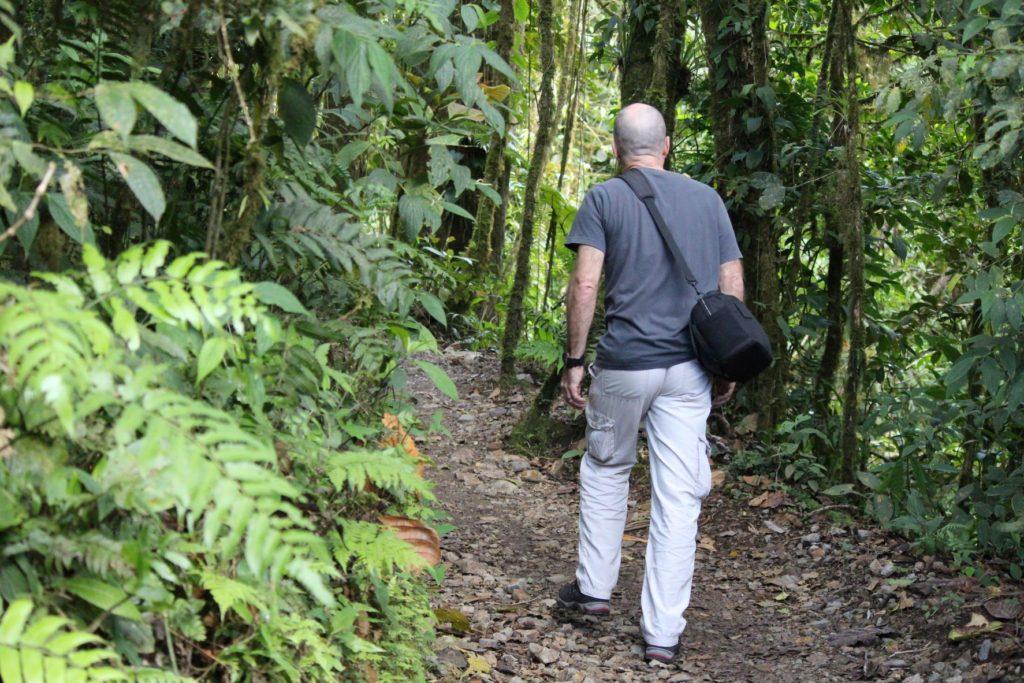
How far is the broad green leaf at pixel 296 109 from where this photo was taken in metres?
2.66

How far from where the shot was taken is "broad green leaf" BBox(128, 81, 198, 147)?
6.68ft

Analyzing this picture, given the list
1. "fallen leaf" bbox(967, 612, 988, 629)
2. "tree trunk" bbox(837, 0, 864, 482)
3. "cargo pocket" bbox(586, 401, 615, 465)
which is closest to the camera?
"fallen leaf" bbox(967, 612, 988, 629)

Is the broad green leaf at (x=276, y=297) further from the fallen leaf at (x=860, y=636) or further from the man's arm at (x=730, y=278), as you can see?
the fallen leaf at (x=860, y=636)

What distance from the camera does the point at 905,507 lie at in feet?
18.7

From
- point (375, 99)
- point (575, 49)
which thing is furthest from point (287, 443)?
point (575, 49)

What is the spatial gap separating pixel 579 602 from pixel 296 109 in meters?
2.96

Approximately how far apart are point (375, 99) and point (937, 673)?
3.33m

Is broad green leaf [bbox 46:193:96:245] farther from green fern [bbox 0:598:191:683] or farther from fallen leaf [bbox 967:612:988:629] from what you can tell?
fallen leaf [bbox 967:612:988:629]

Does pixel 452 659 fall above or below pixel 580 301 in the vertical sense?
below

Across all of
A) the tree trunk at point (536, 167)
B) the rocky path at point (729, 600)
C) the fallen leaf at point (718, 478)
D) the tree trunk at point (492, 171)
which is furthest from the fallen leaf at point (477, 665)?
the tree trunk at point (492, 171)

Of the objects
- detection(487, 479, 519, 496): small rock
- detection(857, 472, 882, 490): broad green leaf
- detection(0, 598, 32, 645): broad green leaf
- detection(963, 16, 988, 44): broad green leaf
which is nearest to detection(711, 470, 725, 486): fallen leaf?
detection(857, 472, 882, 490): broad green leaf

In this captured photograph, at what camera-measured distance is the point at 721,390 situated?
4.81 meters

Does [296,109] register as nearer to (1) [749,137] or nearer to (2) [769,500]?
(2) [769,500]

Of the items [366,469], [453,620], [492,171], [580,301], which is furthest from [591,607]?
[492,171]
